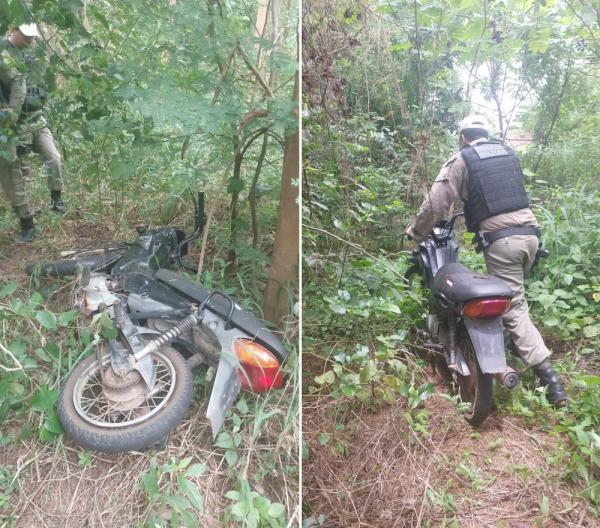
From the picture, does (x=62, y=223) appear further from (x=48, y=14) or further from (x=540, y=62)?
(x=540, y=62)

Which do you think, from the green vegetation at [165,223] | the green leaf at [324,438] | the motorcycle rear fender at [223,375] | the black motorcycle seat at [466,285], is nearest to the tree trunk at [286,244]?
the green vegetation at [165,223]

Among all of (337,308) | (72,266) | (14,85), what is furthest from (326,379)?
(14,85)

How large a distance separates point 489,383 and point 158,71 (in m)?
1.78

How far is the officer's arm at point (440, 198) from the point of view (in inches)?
71.4

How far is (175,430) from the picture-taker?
1.55 metres

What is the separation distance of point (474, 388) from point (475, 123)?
0.98 meters

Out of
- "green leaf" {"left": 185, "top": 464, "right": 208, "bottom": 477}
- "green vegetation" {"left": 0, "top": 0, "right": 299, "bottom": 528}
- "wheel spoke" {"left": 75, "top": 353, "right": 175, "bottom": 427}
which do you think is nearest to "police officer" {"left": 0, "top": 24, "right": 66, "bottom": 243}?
"green vegetation" {"left": 0, "top": 0, "right": 299, "bottom": 528}

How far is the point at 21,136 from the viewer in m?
2.76

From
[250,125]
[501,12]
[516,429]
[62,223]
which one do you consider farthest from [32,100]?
[516,429]

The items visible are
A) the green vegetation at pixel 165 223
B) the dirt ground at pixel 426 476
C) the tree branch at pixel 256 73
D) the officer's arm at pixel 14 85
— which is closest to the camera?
the dirt ground at pixel 426 476

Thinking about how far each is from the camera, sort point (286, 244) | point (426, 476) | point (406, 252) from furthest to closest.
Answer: point (406, 252) → point (286, 244) → point (426, 476)

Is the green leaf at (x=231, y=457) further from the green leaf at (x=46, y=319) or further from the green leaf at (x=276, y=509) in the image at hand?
the green leaf at (x=46, y=319)

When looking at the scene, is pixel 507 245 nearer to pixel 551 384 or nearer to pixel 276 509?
pixel 551 384

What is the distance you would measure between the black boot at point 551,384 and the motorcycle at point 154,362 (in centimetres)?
83
